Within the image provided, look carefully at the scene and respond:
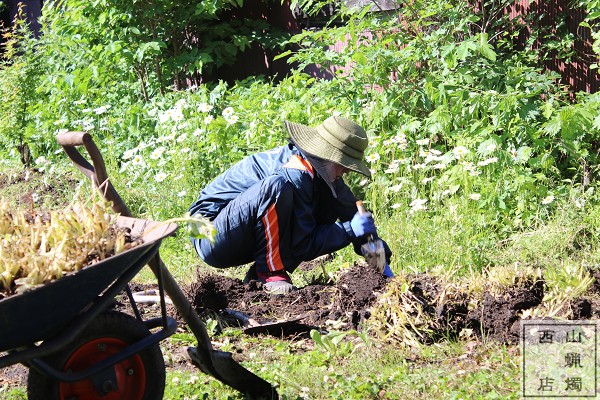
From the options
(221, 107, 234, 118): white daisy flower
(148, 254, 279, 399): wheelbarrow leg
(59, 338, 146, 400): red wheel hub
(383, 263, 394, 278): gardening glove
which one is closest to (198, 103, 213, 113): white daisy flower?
(221, 107, 234, 118): white daisy flower

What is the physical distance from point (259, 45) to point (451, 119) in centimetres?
419

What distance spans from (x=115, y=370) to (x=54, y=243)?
1.99ft

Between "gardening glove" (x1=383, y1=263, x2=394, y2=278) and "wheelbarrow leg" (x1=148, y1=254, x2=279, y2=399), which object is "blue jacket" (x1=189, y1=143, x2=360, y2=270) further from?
"wheelbarrow leg" (x1=148, y1=254, x2=279, y2=399)

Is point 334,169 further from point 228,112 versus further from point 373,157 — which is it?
point 228,112

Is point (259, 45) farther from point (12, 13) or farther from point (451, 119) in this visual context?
point (12, 13)

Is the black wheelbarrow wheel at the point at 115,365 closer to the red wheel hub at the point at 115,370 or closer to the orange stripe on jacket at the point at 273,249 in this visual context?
the red wheel hub at the point at 115,370

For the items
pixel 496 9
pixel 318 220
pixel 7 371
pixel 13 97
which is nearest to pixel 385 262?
pixel 318 220

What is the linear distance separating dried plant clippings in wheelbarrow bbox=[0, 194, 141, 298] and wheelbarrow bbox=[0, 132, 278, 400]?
0.07 meters

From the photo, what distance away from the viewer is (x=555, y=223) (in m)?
5.62

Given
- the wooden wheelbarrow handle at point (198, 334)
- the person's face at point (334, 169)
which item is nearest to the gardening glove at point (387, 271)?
the person's face at point (334, 169)

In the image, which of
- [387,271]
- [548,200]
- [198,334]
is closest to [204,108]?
[387,271]

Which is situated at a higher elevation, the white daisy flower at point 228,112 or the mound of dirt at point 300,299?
the white daisy flower at point 228,112

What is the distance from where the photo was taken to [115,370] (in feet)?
10.9

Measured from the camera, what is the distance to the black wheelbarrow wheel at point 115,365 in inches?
125
